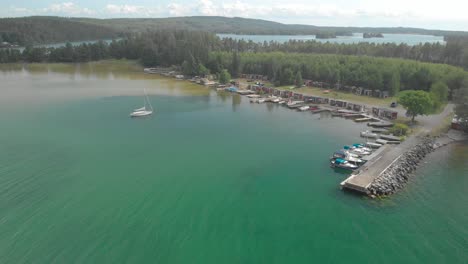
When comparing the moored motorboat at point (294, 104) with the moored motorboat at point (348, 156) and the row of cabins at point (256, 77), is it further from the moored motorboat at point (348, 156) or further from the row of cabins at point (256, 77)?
the row of cabins at point (256, 77)

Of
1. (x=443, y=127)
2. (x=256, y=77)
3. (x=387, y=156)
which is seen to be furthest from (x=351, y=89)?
(x=387, y=156)

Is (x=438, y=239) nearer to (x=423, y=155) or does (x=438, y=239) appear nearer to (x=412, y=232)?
(x=412, y=232)

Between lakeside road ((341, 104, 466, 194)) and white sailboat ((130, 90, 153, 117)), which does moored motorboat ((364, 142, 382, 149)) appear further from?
white sailboat ((130, 90, 153, 117))

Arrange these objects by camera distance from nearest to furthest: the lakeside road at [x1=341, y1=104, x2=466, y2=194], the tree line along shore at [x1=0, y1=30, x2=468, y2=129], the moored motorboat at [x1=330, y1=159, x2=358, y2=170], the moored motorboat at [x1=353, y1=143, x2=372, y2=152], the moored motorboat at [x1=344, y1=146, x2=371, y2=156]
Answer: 1. the lakeside road at [x1=341, y1=104, x2=466, y2=194]
2. the moored motorboat at [x1=330, y1=159, x2=358, y2=170]
3. the moored motorboat at [x1=344, y1=146, x2=371, y2=156]
4. the moored motorboat at [x1=353, y1=143, x2=372, y2=152]
5. the tree line along shore at [x1=0, y1=30, x2=468, y2=129]

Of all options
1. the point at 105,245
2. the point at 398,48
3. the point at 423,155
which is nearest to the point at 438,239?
A: the point at 423,155

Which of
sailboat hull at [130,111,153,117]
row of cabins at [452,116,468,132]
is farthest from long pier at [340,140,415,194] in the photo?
sailboat hull at [130,111,153,117]

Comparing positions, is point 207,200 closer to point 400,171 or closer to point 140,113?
point 400,171
